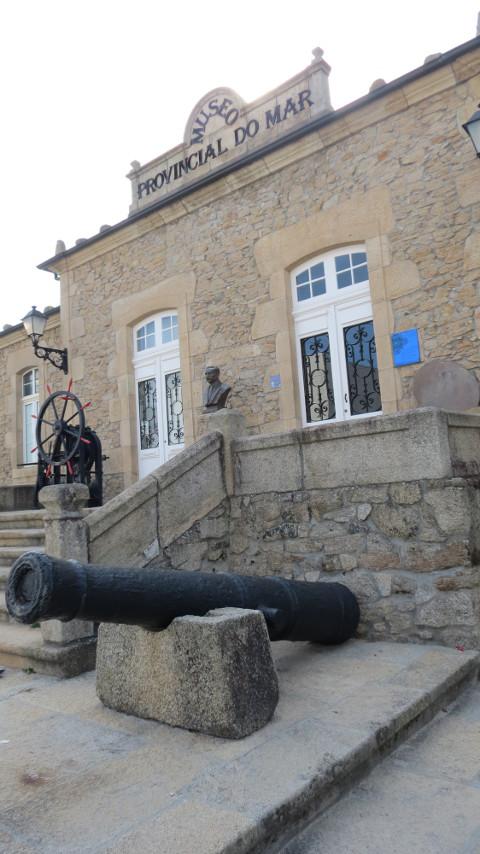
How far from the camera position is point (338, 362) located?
8.09m

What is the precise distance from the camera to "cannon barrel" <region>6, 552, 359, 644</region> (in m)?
2.40

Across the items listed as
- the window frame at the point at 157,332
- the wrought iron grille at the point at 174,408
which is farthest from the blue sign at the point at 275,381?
the window frame at the point at 157,332

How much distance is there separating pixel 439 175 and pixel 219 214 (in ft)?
11.6

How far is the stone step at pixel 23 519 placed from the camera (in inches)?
281

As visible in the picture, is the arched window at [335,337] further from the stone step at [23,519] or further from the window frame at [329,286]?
the stone step at [23,519]

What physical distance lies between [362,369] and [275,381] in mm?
1260

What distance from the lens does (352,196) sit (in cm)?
795

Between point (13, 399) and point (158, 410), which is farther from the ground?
point (13, 399)

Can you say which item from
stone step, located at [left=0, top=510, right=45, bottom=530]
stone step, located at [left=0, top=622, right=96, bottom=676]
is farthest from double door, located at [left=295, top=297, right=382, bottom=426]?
stone step, located at [left=0, top=622, right=96, bottom=676]

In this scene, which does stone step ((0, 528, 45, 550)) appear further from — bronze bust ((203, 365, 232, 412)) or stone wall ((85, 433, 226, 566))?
bronze bust ((203, 365, 232, 412))

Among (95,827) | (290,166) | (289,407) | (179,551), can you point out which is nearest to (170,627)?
(95,827)

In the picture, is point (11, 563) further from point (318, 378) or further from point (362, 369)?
point (362, 369)

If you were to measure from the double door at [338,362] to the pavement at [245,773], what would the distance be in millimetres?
4489

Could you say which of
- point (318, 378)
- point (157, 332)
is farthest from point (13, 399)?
point (318, 378)
